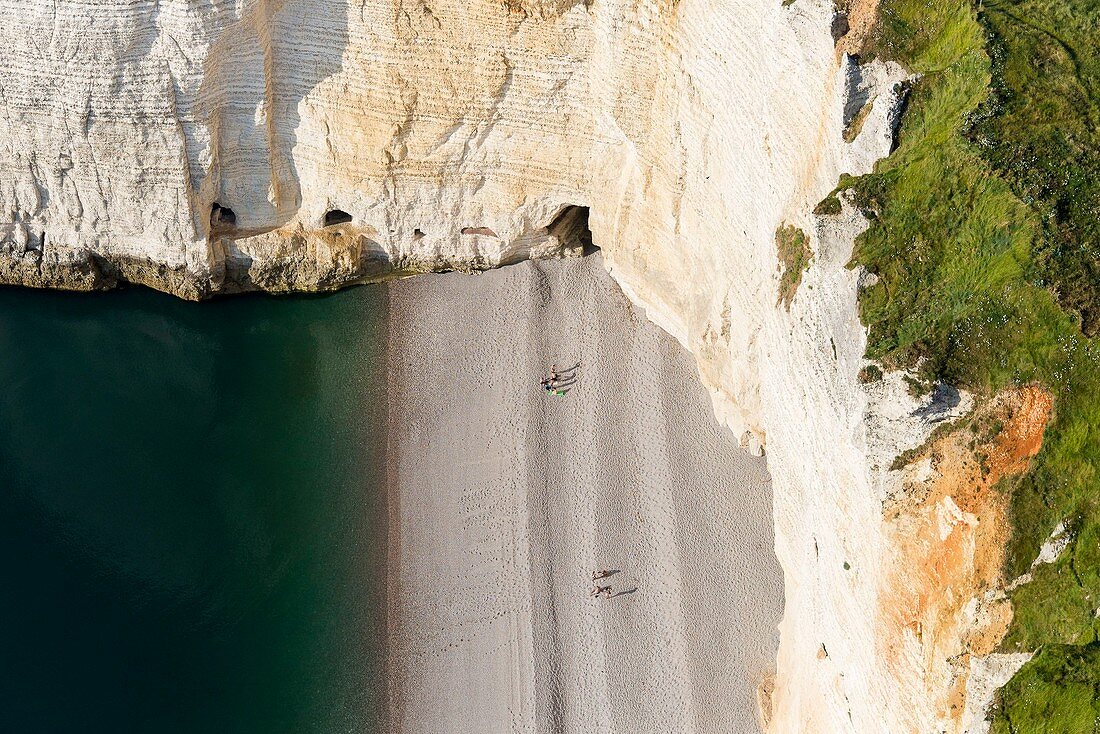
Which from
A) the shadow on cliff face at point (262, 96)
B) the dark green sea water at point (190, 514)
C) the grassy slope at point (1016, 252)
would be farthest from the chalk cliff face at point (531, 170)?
the dark green sea water at point (190, 514)

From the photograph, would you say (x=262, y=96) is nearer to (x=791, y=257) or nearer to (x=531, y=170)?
(x=531, y=170)

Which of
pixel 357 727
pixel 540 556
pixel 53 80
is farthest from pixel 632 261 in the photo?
pixel 53 80

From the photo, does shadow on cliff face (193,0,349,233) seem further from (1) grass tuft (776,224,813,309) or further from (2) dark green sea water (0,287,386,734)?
(1) grass tuft (776,224,813,309)

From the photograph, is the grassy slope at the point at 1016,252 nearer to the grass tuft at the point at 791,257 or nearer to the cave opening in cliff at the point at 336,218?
the grass tuft at the point at 791,257

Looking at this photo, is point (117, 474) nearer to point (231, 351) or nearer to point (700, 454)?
point (231, 351)

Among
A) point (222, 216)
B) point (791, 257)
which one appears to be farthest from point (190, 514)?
point (791, 257)

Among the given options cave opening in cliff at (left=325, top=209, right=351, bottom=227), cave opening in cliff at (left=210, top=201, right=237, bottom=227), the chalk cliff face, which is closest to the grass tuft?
the chalk cliff face
